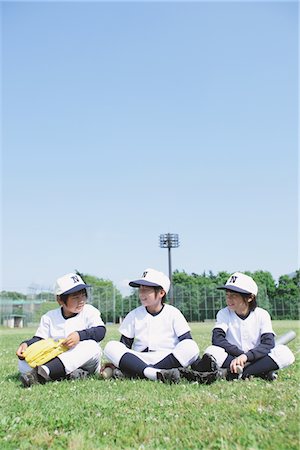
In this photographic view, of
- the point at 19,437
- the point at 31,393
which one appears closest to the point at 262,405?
the point at 19,437

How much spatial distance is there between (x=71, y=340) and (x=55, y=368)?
36 cm

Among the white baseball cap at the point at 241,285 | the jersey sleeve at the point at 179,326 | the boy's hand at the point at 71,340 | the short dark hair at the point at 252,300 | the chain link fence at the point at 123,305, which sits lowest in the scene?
the chain link fence at the point at 123,305

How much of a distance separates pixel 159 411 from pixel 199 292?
5590 cm

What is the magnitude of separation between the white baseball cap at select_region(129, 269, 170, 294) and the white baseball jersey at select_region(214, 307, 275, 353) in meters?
0.87

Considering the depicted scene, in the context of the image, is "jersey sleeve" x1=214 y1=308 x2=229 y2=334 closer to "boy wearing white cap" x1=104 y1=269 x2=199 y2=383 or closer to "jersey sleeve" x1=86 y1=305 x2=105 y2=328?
"boy wearing white cap" x1=104 y1=269 x2=199 y2=383

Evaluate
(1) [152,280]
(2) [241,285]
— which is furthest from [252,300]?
(1) [152,280]

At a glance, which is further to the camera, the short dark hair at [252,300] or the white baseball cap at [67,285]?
the short dark hair at [252,300]

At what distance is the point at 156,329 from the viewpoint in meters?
6.80

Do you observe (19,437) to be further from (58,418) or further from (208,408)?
(208,408)

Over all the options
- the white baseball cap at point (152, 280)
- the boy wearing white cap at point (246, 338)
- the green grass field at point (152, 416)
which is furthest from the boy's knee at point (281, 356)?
the white baseball cap at point (152, 280)

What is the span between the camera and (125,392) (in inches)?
Answer: 212

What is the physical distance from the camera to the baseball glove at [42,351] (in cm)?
625

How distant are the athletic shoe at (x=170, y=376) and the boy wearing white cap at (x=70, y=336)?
992 millimetres

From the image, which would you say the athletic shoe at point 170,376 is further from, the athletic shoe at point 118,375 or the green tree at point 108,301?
the green tree at point 108,301
